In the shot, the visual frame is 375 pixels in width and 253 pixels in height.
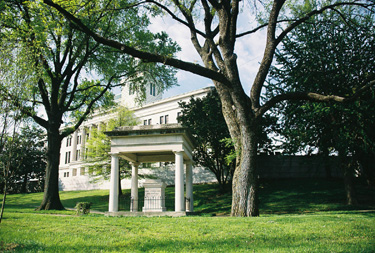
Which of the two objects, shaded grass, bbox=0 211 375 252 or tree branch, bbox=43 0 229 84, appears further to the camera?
tree branch, bbox=43 0 229 84

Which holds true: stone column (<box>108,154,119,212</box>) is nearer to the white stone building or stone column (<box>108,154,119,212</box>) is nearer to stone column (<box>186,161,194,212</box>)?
stone column (<box>186,161,194,212</box>)

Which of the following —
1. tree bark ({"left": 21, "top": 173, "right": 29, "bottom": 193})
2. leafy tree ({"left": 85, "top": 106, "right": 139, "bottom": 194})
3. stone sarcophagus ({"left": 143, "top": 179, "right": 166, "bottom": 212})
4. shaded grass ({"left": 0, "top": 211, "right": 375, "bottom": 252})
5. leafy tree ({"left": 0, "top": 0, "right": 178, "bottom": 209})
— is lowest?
shaded grass ({"left": 0, "top": 211, "right": 375, "bottom": 252})

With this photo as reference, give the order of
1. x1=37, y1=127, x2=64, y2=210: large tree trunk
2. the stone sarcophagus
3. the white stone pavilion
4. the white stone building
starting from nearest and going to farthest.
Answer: the white stone pavilion → the stone sarcophagus → x1=37, y1=127, x2=64, y2=210: large tree trunk → the white stone building

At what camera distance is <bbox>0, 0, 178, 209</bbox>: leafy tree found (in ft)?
60.0

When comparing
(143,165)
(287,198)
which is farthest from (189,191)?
(143,165)

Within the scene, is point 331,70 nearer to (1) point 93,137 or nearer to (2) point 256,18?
(2) point 256,18

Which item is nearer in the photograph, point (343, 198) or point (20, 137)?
point (20, 137)

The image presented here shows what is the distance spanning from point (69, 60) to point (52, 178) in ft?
27.8

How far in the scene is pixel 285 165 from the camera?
33750mm

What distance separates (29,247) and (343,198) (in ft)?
76.0

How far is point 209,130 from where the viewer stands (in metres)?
28.1

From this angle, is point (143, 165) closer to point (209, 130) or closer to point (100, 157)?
point (100, 157)

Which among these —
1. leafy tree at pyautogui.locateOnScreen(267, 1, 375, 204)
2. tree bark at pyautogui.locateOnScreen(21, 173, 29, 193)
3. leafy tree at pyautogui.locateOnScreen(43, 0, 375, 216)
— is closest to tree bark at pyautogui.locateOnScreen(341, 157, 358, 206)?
leafy tree at pyautogui.locateOnScreen(267, 1, 375, 204)

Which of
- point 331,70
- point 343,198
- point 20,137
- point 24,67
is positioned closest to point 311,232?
point 20,137
